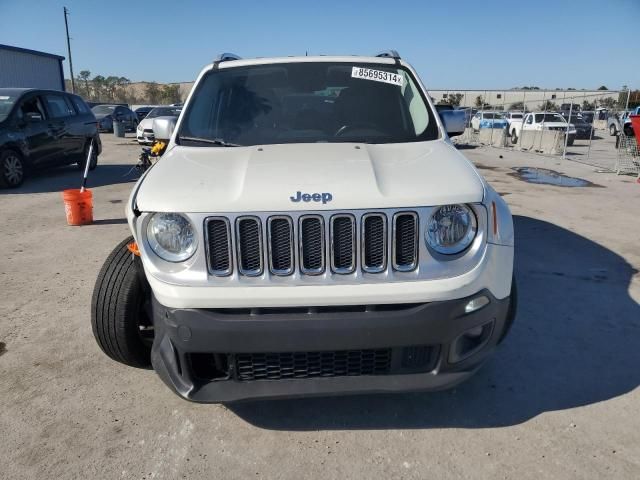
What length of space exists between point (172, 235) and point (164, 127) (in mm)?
1566

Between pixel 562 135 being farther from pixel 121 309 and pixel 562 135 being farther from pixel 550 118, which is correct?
pixel 121 309

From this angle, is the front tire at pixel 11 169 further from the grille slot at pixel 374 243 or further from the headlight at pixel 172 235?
the grille slot at pixel 374 243

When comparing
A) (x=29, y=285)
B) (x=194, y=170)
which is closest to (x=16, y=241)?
(x=29, y=285)

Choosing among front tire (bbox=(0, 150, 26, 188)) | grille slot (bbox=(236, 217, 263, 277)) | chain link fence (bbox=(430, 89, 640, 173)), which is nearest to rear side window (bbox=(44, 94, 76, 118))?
front tire (bbox=(0, 150, 26, 188))

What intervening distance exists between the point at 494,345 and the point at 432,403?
0.59 metres

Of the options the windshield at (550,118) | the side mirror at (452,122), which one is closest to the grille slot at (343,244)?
the side mirror at (452,122)

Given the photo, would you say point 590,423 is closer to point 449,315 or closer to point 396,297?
point 449,315

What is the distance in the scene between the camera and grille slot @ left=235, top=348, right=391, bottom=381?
7.55 feet

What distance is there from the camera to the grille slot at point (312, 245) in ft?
A: 7.22

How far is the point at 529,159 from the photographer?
16.3m

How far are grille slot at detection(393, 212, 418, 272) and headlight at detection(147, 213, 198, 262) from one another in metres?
0.94

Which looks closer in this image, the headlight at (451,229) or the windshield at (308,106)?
the headlight at (451,229)

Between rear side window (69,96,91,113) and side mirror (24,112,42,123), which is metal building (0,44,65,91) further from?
side mirror (24,112,42,123)

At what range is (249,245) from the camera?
2234 millimetres
